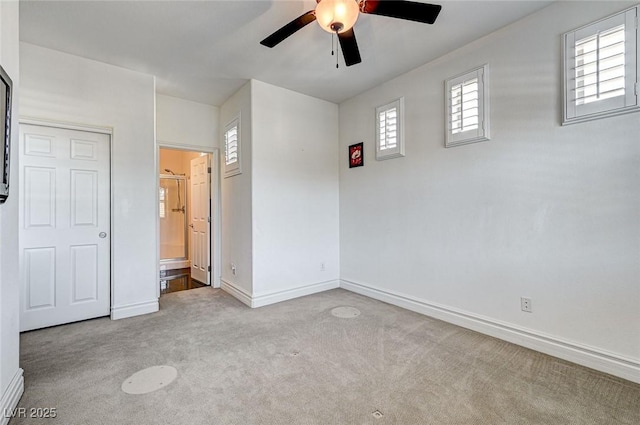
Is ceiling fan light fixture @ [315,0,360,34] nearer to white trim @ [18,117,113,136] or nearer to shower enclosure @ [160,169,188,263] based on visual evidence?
white trim @ [18,117,113,136]

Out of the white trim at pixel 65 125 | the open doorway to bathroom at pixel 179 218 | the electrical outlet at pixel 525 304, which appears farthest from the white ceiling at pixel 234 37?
the electrical outlet at pixel 525 304

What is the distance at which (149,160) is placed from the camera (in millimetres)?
3346

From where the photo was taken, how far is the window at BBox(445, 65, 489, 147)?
2695 millimetres

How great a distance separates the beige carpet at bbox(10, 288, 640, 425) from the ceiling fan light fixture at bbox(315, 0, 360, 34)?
7.55 ft

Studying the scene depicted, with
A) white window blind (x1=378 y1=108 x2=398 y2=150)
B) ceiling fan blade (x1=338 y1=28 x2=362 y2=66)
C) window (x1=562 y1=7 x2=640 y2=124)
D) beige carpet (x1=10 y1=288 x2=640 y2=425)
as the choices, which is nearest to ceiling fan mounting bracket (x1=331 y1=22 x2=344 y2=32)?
ceiling fan blade (x1=338 y1=28 x2=362 y2=66)

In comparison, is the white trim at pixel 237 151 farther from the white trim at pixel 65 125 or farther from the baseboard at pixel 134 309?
the baseboard at pixel 134 309

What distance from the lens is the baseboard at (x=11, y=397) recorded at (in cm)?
156

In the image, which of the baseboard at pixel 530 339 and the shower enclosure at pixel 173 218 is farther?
the shower enclosure at pixel 173 218

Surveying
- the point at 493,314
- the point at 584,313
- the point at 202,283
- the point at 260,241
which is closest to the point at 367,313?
the point at 493,314

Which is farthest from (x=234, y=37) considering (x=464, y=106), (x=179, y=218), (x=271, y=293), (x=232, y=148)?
(x=179, y=218)

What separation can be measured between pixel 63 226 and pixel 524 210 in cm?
442

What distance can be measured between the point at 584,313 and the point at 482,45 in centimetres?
246

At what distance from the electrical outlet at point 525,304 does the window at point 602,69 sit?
58.2 inches

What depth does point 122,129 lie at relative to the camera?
3.20 metres
